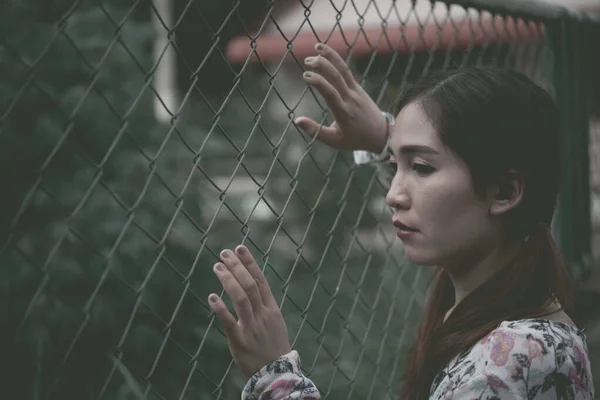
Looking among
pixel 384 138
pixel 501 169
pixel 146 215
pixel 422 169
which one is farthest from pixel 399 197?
pixel 146 215

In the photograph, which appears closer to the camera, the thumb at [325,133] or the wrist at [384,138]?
the thumb at [325,133]

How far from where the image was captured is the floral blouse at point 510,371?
1.14 meters

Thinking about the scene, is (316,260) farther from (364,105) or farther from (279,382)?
(279,382)

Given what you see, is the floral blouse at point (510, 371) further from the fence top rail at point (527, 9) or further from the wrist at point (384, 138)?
the fence top rail at point (527, 9)

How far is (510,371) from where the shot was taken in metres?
1.14

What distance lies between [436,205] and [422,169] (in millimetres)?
74

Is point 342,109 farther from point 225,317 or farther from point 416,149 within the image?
point 225,317

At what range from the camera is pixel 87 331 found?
2289 millimetres

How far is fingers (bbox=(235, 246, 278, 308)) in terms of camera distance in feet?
3.76

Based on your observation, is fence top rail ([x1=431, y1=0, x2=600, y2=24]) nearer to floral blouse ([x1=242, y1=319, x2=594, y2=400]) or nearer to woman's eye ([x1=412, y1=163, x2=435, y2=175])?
woman's eye ([x1=412, y1=163, x2=435, y2=175])

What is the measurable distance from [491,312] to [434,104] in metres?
0.38

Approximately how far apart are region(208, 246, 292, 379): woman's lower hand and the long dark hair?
34 cm

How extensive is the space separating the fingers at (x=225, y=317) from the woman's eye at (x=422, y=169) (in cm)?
43

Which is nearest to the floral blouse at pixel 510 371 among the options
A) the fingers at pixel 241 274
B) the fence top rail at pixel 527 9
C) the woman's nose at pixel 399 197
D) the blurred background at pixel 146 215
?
the fingers at pixel 241 274
